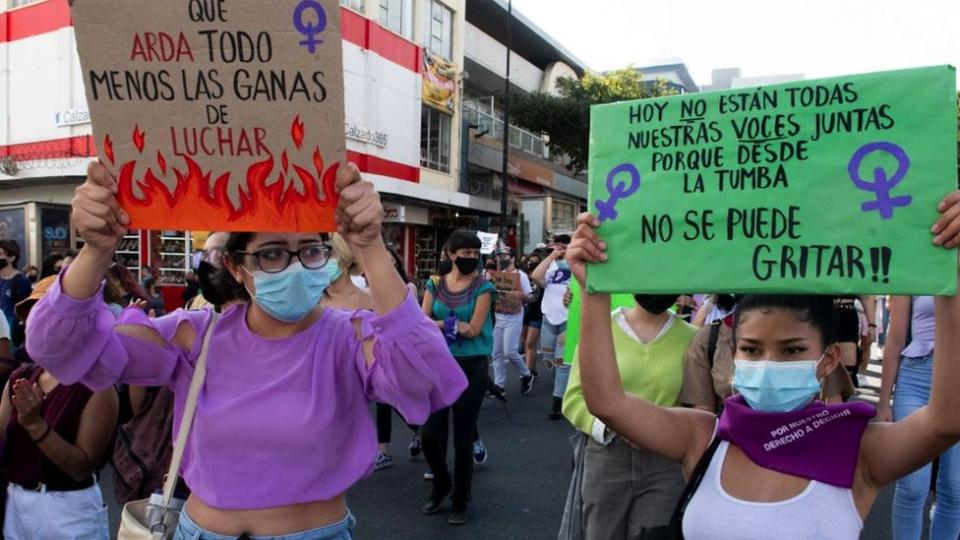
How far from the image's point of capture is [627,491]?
2777 millimetres

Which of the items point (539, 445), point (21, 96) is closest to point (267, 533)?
point (539, 445)

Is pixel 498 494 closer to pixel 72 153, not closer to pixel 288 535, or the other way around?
pixel 288 535

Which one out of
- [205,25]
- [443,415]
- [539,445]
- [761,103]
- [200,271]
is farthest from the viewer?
[539,445]

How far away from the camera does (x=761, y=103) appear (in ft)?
5.37

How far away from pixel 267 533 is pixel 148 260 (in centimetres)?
1645

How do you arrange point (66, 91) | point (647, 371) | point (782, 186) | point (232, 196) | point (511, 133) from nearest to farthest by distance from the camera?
point (782, 186) → point (232, 196) → point (647, 371) → point (66, 91) → point (511, 133)

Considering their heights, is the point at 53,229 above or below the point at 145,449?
above

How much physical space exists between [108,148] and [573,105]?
72.1 feet

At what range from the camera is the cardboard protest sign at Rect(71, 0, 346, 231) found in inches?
67.9

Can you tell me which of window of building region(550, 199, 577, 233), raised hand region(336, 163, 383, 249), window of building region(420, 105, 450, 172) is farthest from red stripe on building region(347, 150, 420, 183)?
raised hand region(336, 163, 383, 249)

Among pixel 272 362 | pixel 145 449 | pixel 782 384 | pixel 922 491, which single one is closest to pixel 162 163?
pixel 272 362

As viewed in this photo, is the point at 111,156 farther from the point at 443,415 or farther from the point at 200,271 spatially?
the point at 443,415

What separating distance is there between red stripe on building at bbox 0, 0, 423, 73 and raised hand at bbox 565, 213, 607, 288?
628 inches

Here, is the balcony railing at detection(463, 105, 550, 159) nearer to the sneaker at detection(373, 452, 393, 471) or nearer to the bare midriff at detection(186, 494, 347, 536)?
the sneaker at detection(373, 452, 393, 471)
